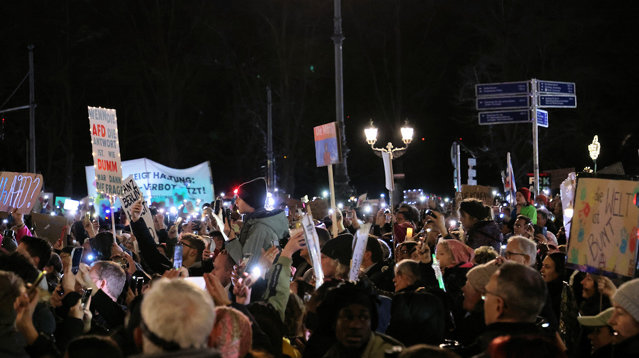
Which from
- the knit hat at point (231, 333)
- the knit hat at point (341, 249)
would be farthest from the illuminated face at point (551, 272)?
the knit hat at point (231, 333)

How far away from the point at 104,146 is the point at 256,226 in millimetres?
4258

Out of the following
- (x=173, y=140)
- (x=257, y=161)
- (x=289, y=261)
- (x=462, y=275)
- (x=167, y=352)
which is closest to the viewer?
(x=167, y=352)

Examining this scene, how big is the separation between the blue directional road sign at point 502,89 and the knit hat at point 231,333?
52.9ft

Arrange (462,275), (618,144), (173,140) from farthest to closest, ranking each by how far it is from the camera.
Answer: (173,140) < (618,144) < (462,275)

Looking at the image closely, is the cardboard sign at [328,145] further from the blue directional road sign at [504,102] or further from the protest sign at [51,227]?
the blue directional road sign at [504,102]

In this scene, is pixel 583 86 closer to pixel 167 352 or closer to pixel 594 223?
pixel 594 223

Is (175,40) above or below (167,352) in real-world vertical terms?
above

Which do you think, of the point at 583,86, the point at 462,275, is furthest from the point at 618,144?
the point at 462,275

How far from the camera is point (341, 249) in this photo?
6527mm

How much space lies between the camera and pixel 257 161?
44938 millimetres

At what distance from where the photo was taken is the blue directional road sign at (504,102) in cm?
1928

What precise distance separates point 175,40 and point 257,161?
7897mm

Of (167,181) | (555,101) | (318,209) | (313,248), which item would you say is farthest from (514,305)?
(167,181)

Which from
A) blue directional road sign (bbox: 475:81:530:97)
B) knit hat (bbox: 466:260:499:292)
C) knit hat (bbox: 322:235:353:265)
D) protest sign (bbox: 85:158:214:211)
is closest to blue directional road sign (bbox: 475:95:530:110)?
blue directional road sign (bbox: 475:81:530:97)
